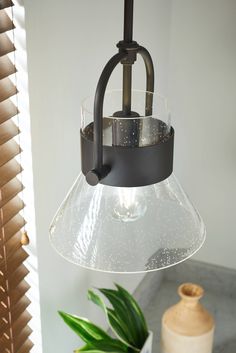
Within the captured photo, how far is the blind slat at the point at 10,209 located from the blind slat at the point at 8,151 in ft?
0.28

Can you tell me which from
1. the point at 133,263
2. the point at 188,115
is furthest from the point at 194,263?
the point at 133,263

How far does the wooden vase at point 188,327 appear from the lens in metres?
1.17

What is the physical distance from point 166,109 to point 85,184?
132 mm

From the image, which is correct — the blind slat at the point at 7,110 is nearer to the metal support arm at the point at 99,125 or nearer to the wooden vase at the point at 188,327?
the metal support arm at the point at 99,125

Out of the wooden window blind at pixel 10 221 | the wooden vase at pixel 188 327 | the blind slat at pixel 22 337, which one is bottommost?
the wooden vase at pixel 188 327

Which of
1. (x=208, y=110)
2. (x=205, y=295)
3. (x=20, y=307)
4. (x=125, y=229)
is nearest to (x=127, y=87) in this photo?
(x=125, y=229)

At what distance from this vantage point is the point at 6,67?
0.80 m

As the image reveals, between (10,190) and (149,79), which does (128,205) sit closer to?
(149,79)

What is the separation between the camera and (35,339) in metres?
1.10

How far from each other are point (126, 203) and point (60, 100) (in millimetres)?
421

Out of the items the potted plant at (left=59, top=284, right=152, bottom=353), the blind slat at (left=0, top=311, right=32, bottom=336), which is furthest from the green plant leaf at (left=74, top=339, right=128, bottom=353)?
the blind slat at (left=0, top=311, right=32, bottom=336)

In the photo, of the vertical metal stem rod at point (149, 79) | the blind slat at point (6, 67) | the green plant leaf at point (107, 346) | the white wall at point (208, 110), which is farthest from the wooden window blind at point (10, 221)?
the white wall at point (208, 110)

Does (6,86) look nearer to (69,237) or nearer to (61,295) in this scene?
(69,237)

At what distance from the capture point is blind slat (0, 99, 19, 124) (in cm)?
82
